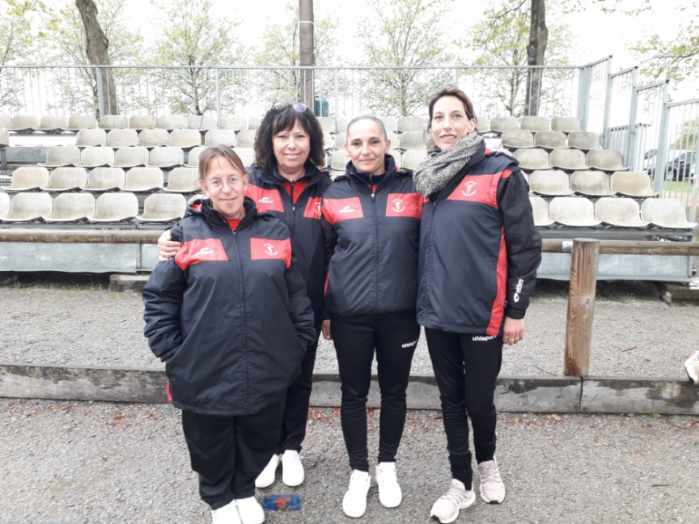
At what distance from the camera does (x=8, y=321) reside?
5.54 m

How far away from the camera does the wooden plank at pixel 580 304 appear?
3.47m

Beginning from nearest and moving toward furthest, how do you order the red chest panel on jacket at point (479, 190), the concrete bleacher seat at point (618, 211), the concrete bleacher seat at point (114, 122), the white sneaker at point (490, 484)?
the red chest panel on jacket at point (479, 190) < the white sneaker at point (490, 484) < the concrete bleacher seat at point (618, 211) < the concrete bleacher seat at point (114, 122)

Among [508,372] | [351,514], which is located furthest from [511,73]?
[351,514]

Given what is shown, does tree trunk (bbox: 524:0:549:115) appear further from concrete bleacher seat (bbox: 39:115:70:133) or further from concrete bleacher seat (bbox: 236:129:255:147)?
concrete bleacher seat (bbox: 39:115:70:133)

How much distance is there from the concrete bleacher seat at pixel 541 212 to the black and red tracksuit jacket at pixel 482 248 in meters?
4.98

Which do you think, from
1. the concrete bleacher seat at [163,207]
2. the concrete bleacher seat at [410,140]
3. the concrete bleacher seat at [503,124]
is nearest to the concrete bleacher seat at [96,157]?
the concrete bleacher seat at [163,207]

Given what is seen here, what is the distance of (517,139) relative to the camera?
10.1 m

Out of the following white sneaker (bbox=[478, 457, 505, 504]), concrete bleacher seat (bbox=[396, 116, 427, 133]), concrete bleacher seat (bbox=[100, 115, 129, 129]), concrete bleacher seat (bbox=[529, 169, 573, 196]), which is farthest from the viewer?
concrete bleacher seat (bbox=[100, 115, 129, 129])

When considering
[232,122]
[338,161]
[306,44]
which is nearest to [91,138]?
[232,122]

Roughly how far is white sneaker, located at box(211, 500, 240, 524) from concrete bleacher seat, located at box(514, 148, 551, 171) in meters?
7.61

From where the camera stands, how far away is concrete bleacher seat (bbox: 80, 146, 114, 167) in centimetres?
948

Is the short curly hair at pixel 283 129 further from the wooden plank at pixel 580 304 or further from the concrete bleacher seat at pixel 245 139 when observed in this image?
the concrete bleacher seat at pixel 245 139

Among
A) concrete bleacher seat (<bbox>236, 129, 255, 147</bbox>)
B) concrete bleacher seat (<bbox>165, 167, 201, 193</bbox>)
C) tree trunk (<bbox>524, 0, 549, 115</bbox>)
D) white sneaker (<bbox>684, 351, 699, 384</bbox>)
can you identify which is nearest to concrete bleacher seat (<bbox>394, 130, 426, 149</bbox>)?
concrete bleacher seat (<bbox>236, 129, 255, 147</bbox>)

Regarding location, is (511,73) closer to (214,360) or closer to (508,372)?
(508,372)
